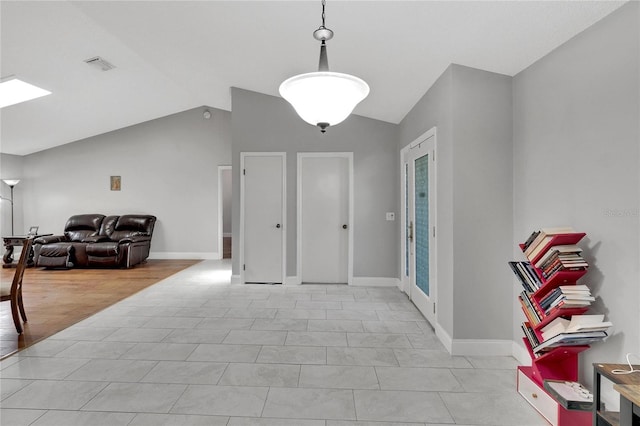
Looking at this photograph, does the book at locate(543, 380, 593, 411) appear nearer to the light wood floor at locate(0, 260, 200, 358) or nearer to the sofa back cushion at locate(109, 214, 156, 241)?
the light wood floor at locate(0, 260, 200, 358)

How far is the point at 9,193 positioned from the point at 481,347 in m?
9.63

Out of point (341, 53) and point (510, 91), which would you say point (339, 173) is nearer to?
point (341, 53)

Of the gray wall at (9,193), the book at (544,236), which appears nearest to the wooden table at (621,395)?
the book at (544,236)

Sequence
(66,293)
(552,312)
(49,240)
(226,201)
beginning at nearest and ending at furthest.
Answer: (552,312) → (66,293) → (49,240) → (226,201)

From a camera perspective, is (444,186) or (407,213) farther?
(407,213)

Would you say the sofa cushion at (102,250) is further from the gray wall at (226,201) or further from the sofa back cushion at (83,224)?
the gray wall at (226,201)

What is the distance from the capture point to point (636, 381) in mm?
1326

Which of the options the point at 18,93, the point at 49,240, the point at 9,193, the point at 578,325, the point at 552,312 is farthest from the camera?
the point at 9,193

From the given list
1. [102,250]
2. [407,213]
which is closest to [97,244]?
[102,250]

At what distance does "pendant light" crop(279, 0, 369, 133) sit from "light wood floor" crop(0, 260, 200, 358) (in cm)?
310

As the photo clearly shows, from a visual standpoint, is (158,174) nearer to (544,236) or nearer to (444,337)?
(444,337)

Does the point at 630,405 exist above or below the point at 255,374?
above

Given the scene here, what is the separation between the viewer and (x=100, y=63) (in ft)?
15.1

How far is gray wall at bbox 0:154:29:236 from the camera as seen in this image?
748 cm
